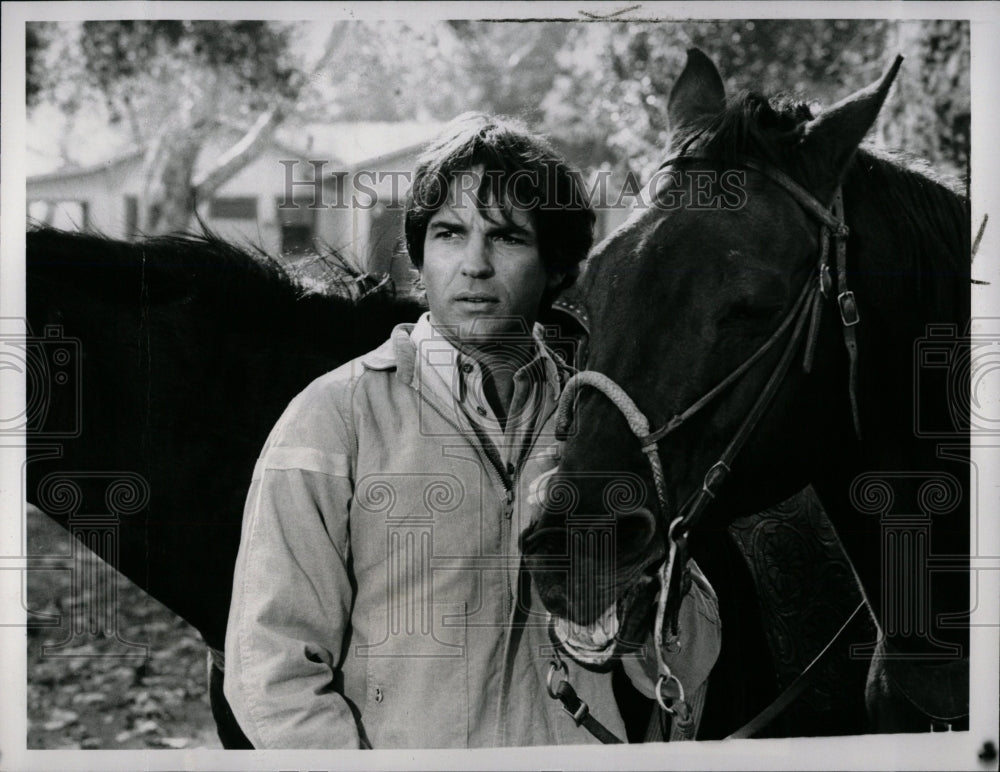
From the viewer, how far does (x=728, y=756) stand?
289 centimetres

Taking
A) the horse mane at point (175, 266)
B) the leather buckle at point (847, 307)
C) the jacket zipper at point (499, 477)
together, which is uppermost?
the horse mane at point (175, 266)

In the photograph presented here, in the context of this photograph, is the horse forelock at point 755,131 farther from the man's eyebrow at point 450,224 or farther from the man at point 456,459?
the man's eyebrow at point 450,224

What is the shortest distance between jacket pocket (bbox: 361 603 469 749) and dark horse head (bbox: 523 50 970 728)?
1.07ft

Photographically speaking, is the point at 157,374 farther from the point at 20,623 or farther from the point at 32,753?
the point at 32,753

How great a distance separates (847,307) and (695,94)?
0.71 metres

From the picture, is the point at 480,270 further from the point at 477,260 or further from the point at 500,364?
the point at 500,364

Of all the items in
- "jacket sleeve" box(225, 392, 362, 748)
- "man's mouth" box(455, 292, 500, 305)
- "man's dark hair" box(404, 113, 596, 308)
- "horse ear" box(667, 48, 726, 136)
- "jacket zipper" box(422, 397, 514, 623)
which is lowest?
"jacket sleeve" box(225, 392, 362, 748)

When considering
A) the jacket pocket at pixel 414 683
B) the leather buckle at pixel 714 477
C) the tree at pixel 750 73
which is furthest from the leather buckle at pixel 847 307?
the jacket pocket at pixel 414 683

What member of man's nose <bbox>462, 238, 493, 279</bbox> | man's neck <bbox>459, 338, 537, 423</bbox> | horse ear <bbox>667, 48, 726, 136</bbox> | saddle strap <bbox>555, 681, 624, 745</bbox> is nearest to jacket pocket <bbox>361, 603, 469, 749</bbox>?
saddle strap <bbox>555, 681, 624, 745</bbox>

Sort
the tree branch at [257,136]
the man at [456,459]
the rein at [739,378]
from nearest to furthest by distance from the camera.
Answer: the rein at [739,378], the man at [456,459], the tree branch at [257,136]

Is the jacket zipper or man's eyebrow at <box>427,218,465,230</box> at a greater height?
man's eyebrow at <box>427,218,465,230</box>

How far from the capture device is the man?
104 inches

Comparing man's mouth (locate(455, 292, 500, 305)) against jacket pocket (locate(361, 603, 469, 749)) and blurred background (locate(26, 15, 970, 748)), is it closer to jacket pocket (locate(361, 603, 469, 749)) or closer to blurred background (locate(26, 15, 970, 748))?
blurred background (locate(26, 15, 970, 748))

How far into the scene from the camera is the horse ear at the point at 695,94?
2.74 meters
